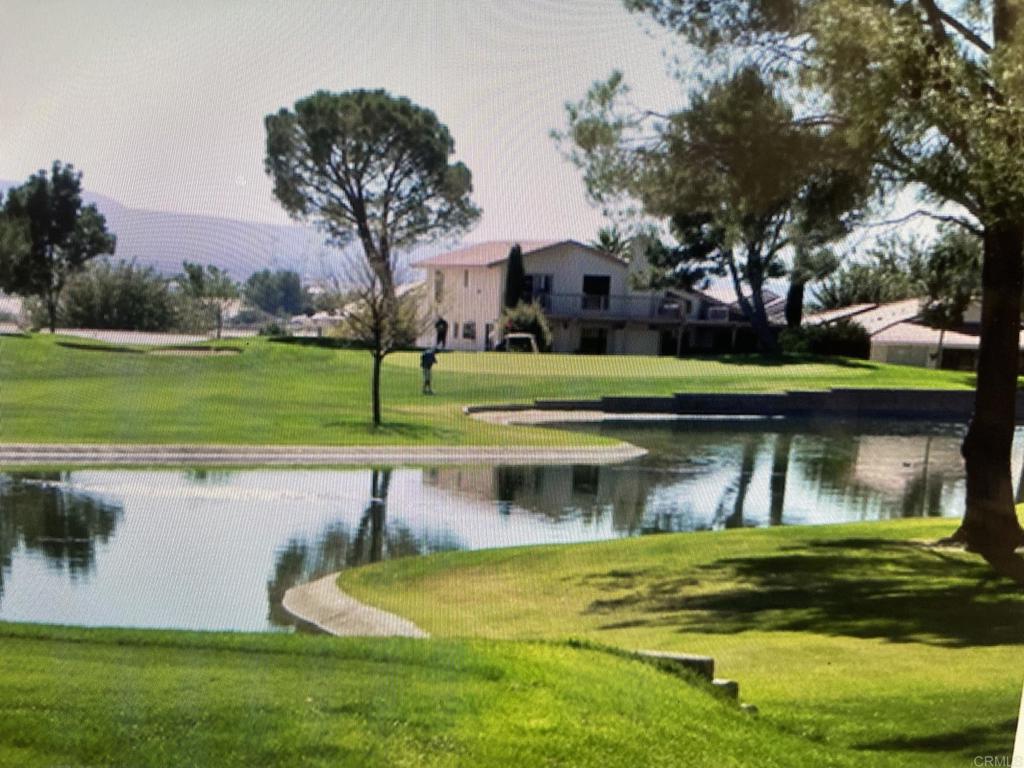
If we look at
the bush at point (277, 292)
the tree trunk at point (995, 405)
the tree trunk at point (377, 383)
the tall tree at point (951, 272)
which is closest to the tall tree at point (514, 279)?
the tree trunk at point (377, 383)

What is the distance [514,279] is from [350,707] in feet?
5.29

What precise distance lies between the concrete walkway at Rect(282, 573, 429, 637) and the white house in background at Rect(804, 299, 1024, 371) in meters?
2.37

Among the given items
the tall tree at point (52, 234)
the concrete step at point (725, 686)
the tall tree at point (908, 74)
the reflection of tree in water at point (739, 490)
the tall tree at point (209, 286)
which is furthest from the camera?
the reflection of tree in water at point (739, 490)

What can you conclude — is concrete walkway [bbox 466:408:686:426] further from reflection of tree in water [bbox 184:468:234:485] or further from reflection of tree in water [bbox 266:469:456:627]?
reflection of tree in water [bbox 184:468:234:485]

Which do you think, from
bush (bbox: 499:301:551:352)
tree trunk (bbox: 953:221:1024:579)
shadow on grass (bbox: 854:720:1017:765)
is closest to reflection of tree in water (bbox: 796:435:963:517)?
tree trunk (bbox: 953:221:1024:579)

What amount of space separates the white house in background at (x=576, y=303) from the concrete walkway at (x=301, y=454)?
56cm

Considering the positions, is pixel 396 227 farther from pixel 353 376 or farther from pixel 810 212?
pixel 810 212

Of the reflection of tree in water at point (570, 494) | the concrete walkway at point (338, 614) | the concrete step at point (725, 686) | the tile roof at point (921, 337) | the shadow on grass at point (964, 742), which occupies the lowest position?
the shadow on grass at point (964, 742)

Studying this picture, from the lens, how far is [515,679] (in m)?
4.02

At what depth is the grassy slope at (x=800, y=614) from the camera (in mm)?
4383

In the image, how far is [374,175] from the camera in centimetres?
425

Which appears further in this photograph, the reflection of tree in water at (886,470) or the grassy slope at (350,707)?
the reflection of tree in water at (886,470)

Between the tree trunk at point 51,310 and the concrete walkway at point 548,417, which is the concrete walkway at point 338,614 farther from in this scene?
the tree trunk at point 51,310

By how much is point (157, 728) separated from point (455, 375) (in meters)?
1.78
